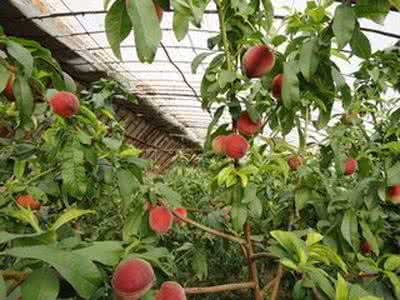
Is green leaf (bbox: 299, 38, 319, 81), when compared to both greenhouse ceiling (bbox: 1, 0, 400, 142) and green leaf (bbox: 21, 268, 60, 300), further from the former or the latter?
greenhouse ceiling (bbox: 1, 0, 400, 142)

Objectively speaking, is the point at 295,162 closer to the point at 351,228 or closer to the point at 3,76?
the point at 351,228

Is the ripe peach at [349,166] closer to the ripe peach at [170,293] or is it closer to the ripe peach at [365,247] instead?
the ripe peach at [365,247]

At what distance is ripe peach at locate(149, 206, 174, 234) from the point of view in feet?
4.32

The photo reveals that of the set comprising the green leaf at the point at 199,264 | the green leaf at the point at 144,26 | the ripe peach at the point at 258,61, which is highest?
the green leaf at the point at 144,26

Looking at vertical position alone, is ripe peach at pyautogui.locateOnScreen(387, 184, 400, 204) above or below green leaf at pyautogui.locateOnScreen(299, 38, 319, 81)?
below

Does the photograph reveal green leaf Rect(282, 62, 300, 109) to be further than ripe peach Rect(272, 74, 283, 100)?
No

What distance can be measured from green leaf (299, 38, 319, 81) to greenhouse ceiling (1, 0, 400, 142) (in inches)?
65.6

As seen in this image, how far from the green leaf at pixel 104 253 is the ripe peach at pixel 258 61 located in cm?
67

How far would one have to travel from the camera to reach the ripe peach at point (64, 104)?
120 cm

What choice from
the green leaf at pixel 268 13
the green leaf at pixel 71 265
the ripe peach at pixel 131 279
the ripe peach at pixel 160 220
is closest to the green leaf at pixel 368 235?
the ripe peach at pixel 160 220

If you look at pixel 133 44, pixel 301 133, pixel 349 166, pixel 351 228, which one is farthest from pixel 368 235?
pixel 133 44

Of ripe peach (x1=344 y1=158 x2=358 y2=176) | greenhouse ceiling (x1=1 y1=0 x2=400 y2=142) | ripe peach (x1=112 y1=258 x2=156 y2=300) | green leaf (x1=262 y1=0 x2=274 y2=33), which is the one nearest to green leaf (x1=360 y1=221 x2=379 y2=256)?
ripe peach (x1=344 y1=158 x2=358 y2=176)

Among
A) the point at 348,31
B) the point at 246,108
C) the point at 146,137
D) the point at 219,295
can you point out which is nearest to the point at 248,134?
the point at 246,108

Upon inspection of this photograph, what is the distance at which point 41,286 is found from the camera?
0.59 meters
